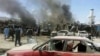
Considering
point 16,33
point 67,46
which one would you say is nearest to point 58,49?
point 67,46

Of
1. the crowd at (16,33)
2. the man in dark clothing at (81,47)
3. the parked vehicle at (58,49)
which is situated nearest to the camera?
A: the parked vehicle at (58,49)

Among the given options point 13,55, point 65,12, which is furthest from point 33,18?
point 13,55

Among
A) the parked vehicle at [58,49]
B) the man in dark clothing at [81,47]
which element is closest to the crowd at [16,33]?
the parked vehicle at [58,49]

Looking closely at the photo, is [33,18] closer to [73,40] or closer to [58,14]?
[58,14]

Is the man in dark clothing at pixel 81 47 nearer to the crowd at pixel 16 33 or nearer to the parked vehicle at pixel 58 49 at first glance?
the parked vehicle at pixel 58 49

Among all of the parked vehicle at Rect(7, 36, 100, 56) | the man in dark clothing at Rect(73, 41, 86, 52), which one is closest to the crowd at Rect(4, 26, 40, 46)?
the parked vehicle at Rect(7, 36, 100, 56)

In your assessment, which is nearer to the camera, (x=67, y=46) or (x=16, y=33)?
(x=67, y=46)

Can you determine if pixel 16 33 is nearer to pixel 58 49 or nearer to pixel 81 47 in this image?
pixel 58 49

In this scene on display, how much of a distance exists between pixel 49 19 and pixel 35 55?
59.4 m

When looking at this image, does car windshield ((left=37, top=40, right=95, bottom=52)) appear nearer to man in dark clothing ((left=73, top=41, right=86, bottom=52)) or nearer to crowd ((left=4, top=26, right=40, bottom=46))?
man in dark clothing ((left=73, top=41, right=86, bottom=52))

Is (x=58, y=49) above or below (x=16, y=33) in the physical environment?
below

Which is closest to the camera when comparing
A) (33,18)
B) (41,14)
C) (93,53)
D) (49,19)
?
(93,53)

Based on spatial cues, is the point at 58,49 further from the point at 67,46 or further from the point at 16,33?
the point at 16,33

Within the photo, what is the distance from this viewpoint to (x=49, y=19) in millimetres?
67312
